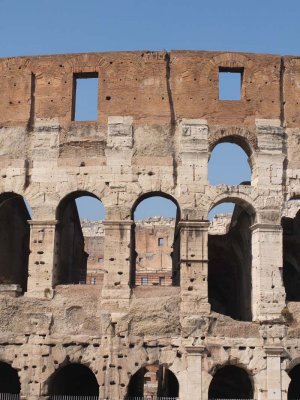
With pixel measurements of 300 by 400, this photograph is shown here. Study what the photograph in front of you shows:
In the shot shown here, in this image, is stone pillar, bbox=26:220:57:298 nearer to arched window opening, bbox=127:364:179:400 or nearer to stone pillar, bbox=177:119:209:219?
stone pillar, bbox=177:119:209:219

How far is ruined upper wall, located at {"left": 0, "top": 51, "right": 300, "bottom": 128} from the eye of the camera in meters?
17.0

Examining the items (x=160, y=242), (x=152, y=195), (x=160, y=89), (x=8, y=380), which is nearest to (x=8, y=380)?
(x=8, y=380)

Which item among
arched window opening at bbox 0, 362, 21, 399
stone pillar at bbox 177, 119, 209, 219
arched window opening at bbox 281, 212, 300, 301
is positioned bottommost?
arched window opening at bbox 0, 362, 21, 399

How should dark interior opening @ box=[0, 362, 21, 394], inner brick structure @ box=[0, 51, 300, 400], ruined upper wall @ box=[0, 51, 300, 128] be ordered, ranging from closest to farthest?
inner brick structure @ box=[0, 51, 300, 400]
ruined upper wall @ box=[0, 51, 300, 128]
dark interior opening @ box=[0, 362, 21, 394]

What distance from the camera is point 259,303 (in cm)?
1580

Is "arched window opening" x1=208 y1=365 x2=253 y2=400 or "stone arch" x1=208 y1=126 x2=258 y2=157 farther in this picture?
"arched window opening" x1=208 y1=365 x2=253 y2=400

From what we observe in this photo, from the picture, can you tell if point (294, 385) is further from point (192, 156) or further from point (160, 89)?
point (160, 89)

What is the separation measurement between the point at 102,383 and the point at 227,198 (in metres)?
5.29

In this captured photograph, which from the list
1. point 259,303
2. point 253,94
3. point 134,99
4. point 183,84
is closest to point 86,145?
point 134,99

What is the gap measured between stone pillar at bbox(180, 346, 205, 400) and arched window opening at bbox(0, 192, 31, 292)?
592 centimetres

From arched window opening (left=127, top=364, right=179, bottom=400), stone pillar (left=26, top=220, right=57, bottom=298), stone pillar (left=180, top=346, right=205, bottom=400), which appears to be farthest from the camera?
arched window opening (left=127, top=364, right=179, bottom=400)

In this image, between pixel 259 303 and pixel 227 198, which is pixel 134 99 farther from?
pixel 259 303

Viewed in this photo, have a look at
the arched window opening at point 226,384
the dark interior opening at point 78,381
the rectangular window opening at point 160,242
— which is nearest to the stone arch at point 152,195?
the dark interior opening at point 78,381

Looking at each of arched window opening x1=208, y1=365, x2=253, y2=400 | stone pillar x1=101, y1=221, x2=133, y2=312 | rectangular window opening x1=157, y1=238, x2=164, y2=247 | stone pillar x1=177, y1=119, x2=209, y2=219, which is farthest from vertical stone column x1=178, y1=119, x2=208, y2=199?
rectangular window opening x1=157, y1=238, x2=164, y2=247
